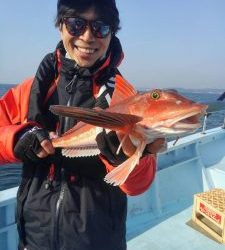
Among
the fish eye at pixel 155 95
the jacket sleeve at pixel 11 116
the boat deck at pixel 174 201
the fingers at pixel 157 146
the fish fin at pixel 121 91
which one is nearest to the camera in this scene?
the fish eye at pixel 155 95

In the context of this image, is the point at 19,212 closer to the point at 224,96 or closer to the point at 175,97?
the point at 175,97

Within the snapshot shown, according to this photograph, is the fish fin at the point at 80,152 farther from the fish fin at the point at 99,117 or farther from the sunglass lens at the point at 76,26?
the sunglass lens at the point at 76,26

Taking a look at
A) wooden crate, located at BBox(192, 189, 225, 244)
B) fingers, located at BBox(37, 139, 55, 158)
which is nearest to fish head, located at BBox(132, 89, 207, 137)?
fingers, located at BBox(37, 139, 55, 158)

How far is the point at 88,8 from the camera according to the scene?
297 cm

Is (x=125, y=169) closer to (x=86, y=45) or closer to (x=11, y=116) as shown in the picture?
(x=86, y=45)

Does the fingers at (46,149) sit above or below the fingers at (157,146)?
below

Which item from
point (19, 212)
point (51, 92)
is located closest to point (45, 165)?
point (19, 212)

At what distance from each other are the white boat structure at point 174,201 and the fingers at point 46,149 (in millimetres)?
1589

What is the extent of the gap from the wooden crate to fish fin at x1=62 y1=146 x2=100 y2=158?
3142mm

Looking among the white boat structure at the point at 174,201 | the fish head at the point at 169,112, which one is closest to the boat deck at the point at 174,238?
the white boat structure at the point at 174,201

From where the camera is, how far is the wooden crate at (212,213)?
16.9 ft

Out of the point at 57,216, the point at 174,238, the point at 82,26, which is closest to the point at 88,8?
the point at 82,26

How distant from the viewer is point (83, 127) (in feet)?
9.11

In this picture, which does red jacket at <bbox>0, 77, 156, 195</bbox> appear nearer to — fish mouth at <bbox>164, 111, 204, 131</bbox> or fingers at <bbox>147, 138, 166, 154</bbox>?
fingers at <bbox>147, 138, 166, 154</bbox>
